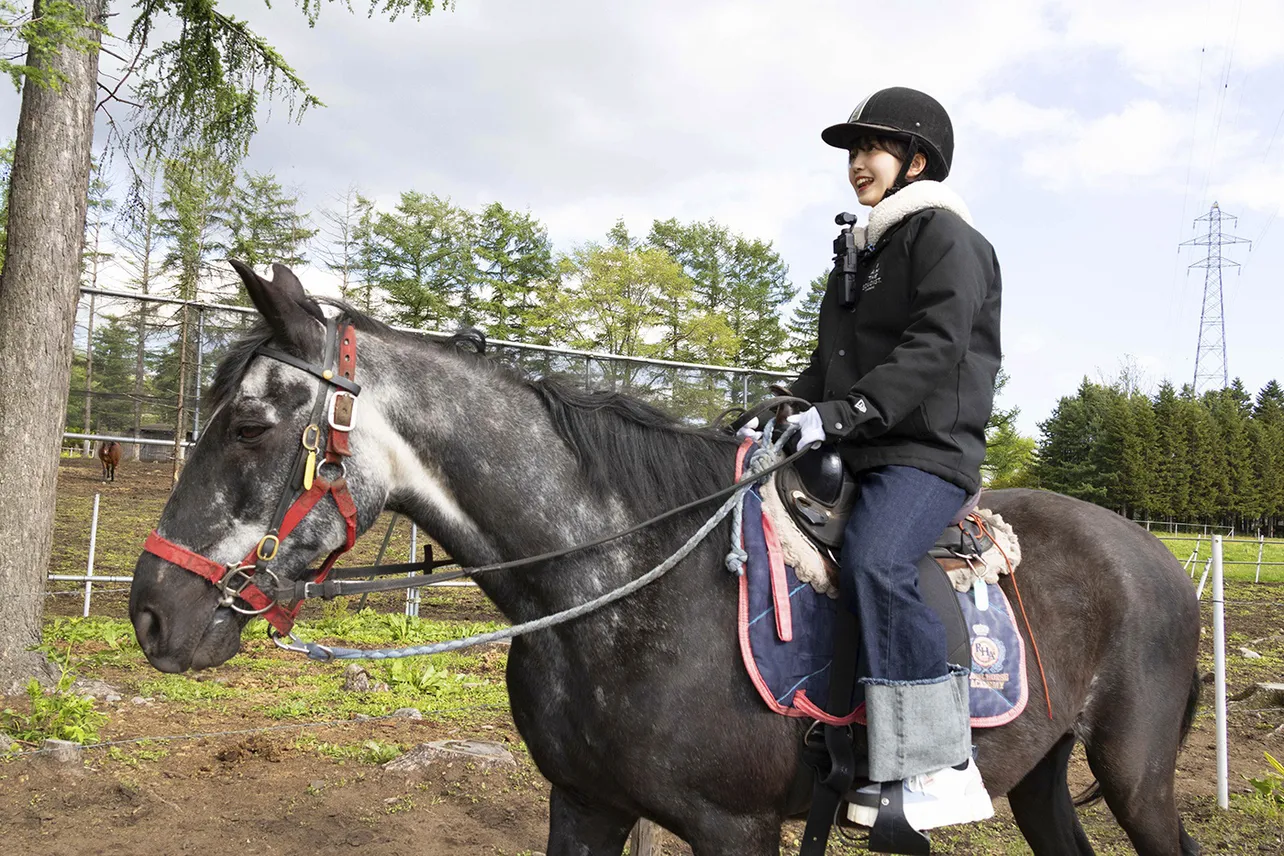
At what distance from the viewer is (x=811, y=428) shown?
7.86ft

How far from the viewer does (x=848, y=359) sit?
9.25ft

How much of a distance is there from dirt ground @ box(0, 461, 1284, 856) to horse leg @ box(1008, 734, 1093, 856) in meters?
1.15

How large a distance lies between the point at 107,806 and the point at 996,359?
487cm

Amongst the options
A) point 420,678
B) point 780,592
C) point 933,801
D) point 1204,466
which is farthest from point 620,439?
point 1204,466

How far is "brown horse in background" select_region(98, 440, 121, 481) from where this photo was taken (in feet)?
34.8

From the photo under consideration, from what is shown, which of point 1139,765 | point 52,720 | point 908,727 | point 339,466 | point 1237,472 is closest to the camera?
point 339,466

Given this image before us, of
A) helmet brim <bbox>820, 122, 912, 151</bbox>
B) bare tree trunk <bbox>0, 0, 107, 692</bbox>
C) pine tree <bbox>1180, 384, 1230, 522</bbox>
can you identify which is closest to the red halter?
helmet brim <bbox>820, 122, 912, 151</bbox>

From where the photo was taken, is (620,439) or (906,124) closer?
(620,439)

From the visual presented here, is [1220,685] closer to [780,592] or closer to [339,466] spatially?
[780,592]

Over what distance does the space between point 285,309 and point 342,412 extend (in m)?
0.32

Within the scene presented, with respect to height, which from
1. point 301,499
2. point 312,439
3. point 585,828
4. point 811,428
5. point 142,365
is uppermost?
point 142,365

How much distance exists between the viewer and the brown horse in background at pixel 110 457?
1059 cm

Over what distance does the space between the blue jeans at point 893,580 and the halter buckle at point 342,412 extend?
4.71 feet

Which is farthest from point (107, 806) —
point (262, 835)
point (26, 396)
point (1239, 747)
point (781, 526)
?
point (1239, 747)
